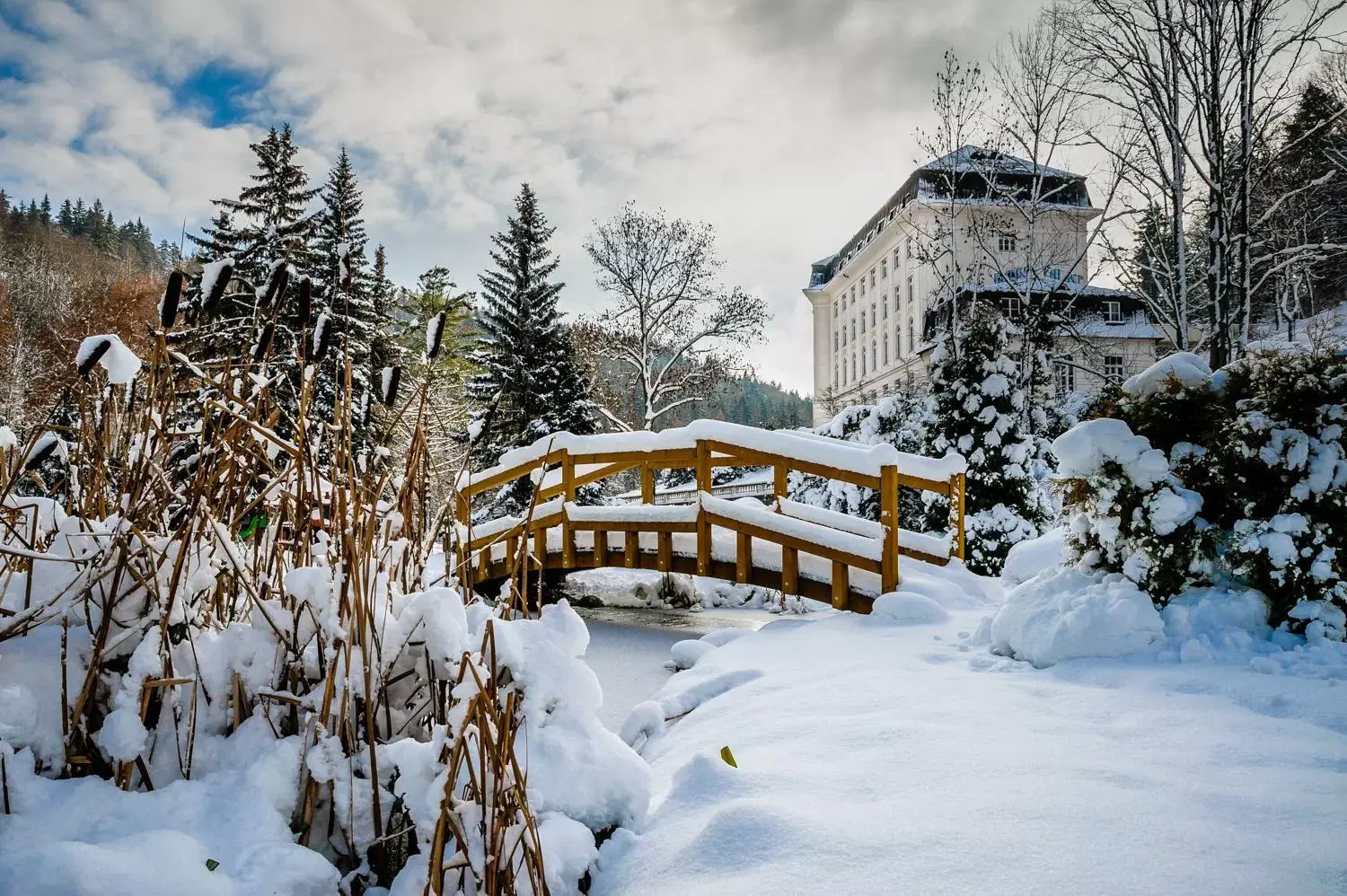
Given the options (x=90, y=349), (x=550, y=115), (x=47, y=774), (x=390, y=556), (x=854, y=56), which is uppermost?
(x=854, y=56)

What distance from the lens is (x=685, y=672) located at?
391cm

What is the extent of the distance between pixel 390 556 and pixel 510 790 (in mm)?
638

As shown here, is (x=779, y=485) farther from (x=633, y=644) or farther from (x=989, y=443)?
(x=989, y=443)

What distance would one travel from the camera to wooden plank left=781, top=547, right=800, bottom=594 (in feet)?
17.8

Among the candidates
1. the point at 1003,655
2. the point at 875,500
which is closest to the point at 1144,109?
the point at 875,500

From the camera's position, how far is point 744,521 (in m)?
5.54

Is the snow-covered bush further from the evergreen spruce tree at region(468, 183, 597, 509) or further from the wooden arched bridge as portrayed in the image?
the evergreen spruce tree at region(468, 183, 597, 509)

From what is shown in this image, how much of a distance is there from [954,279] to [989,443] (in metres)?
Result: 6.07

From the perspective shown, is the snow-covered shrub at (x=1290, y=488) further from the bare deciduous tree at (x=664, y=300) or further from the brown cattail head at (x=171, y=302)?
the bare deciduous tree at (x=664, y=300)

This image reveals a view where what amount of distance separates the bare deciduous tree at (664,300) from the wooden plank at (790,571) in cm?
1399

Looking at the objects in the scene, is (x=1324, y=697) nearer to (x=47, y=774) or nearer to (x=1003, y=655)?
(x=1003, y=655)

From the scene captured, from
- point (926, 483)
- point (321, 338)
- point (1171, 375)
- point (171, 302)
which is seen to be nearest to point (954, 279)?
point (926, 483)

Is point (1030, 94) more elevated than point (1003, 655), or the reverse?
point (1030, 94)

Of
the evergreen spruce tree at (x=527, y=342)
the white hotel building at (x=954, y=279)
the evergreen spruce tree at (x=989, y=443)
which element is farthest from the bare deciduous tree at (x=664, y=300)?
the evergreen spruce tree at (x=989, y=443)
